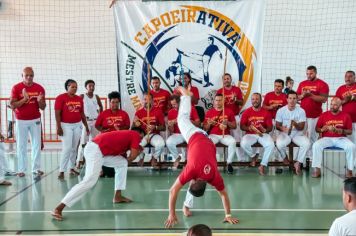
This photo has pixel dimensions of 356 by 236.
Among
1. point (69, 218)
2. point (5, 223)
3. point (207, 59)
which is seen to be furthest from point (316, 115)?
point (5, 223)

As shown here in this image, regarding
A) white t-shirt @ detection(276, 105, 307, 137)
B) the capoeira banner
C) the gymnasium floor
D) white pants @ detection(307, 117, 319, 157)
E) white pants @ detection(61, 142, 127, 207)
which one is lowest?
the gymnasium floor

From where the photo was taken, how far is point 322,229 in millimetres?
6109

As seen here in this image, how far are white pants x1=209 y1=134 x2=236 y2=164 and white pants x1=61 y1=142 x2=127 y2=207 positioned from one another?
3117 millimetres

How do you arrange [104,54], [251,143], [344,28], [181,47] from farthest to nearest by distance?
[104,54]
[344,28]
[181,47]
[251,143]

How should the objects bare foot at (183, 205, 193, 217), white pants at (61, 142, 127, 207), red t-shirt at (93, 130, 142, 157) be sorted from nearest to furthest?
white pants at (61, 142, 127, 207) → bare foot at (183, 205, 193, 217) → red t-shirt at (93, 130, 142, 157)

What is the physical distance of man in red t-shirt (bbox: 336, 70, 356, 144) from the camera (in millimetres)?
9938

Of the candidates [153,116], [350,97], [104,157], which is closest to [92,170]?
[104,157]

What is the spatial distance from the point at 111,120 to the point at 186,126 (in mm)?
3301

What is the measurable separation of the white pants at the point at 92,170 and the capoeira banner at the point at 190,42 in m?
3.55

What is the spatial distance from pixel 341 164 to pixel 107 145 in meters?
6.40

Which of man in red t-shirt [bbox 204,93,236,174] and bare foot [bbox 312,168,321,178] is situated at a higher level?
man in red t-shirt [bbox 204,93,236,174]

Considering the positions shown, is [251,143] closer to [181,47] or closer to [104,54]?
[181,47]

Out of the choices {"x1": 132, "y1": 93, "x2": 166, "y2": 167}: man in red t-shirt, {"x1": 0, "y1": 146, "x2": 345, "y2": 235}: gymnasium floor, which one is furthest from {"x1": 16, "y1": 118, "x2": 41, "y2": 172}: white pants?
{"x1": 132, "y1": 93, "x2": 166, "y2": 167}: man in red t-shirt

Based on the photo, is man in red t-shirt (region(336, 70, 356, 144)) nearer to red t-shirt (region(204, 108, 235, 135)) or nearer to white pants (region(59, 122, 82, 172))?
red t-shirt (region(204, 108, 235, 135))
